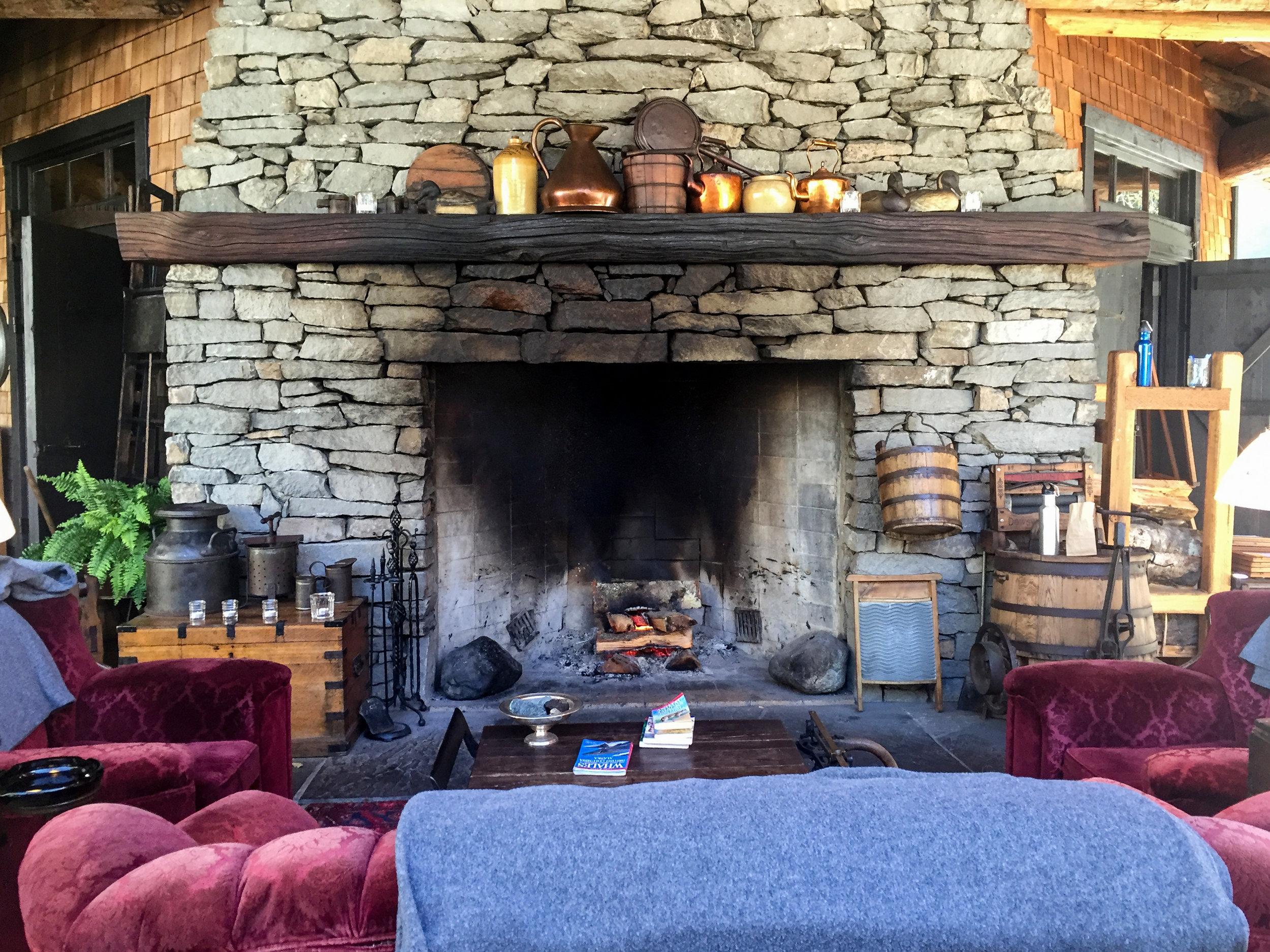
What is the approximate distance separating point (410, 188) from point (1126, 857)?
11.4 feet

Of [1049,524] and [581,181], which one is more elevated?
[581,181]

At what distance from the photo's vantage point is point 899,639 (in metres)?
3.78

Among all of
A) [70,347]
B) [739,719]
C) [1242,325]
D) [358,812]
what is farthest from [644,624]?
[1242,325]

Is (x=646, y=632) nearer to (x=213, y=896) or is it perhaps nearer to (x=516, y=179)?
(x=516, y=179)

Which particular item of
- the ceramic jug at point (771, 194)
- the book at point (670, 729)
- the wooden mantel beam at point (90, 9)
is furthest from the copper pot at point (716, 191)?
the wooden mantel beam at point (90, 9)

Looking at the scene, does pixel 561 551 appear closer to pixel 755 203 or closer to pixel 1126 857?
pixel 755 203

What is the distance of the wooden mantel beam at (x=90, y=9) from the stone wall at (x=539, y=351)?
156 centimetres

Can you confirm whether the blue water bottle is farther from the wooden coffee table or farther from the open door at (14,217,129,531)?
the open door at (14,217,129,531)

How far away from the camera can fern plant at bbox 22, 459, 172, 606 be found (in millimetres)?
3516

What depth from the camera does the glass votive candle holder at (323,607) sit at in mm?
3250

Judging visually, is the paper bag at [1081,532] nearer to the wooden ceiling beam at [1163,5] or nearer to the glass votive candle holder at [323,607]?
the wooden ceiling beam at [1163,5]

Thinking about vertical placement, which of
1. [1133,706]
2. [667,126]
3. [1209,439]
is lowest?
[1133,706]

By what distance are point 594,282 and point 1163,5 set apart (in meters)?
2.89

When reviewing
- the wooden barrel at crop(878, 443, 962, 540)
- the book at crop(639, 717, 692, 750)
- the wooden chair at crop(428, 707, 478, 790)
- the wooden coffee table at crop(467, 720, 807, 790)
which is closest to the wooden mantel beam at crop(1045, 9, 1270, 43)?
the wooden barrel at crop(878, 443, 962, 540)
